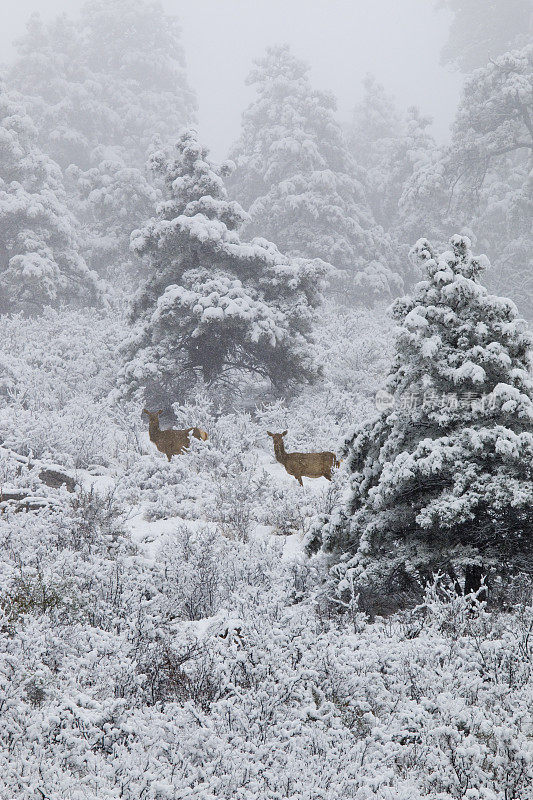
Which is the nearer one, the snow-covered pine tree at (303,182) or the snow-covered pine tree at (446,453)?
the snow-covered pine tree at (446,453)

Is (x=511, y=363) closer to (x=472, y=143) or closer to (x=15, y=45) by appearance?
(x=472, y=143)

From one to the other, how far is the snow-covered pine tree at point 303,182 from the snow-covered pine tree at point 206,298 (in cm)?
1095

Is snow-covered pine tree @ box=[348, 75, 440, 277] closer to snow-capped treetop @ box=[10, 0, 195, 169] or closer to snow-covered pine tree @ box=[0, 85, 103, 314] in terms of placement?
snow-capped treetop @ box=[10, 0, 195, 169]

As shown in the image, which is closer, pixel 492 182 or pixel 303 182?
pixel 303 182

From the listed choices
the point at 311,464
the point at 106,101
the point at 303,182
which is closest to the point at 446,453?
the point at 311,464

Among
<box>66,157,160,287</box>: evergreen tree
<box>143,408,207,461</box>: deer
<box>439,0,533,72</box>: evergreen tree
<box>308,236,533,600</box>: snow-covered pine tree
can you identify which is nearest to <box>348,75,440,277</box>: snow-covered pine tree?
<box>439,0,533,72</box>: evergreen tree

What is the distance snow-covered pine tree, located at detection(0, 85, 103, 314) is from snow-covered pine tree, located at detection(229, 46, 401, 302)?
787 cm

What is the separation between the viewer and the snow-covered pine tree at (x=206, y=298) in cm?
1327

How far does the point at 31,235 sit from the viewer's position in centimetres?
1983

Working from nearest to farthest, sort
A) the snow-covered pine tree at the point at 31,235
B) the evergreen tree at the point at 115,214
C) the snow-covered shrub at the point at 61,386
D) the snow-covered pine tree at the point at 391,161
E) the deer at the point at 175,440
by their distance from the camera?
the snow-covered shrub at the point at 61,386
the deer at the point at 175,440
the snow-covered pine tree at the point at 31,235
the evergreen tree at the point at 115,214
the snow-covered pine tree at the point at 391,161

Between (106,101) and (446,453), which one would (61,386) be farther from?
(106,101)

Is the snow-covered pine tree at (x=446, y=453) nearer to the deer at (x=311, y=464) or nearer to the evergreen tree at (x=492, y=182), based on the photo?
the deer at (x=311, y=464)

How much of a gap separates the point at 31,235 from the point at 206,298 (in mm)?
9350

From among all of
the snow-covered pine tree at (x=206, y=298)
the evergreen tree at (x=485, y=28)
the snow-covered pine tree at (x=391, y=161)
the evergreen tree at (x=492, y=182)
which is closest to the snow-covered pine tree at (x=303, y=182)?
the snow-covered pine tree at (x=391, y=161)
